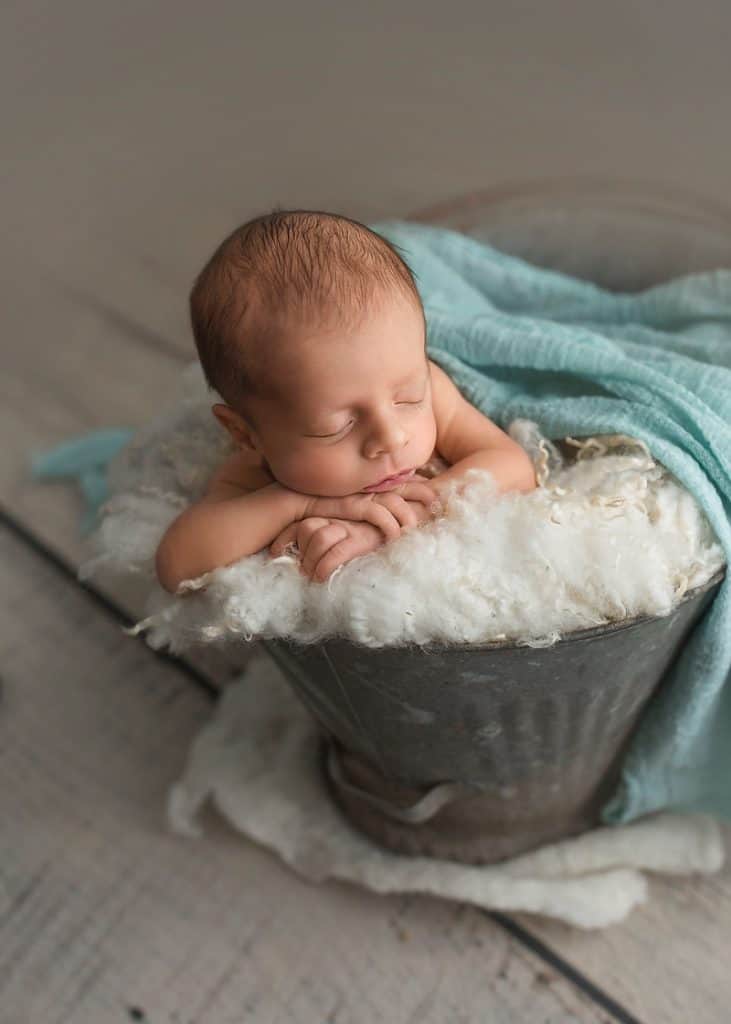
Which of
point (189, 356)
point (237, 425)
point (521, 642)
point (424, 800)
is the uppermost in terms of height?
point (237, 425)

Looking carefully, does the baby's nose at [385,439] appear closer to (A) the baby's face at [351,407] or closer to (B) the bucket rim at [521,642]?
(A) the baby's face at [351,407]

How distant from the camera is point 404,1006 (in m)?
0.79

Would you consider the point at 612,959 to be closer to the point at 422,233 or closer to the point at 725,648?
the point at 725,648

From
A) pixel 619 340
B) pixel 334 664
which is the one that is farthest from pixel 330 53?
pixel 334 664

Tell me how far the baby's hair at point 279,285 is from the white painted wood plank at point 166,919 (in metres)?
0.53

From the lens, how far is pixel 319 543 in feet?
1.80

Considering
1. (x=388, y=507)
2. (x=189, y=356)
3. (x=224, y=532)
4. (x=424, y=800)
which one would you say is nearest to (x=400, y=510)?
(x=388, y=507)

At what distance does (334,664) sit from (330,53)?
2.62ft

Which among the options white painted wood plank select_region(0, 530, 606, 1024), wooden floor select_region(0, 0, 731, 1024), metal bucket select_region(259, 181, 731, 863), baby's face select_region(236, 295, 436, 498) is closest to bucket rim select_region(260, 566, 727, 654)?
metal bucket select_region(259, 181, 731, 863)

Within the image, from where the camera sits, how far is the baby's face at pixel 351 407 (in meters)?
0.52

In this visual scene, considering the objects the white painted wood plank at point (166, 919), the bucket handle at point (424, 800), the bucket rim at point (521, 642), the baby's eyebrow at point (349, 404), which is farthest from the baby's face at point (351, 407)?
the white painted wood plank at point (166, 919)

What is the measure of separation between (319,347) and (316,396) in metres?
0.03

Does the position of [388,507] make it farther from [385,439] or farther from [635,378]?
[635,378]

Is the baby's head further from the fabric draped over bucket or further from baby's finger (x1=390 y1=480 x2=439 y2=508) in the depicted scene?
the fabric draped over bucket
